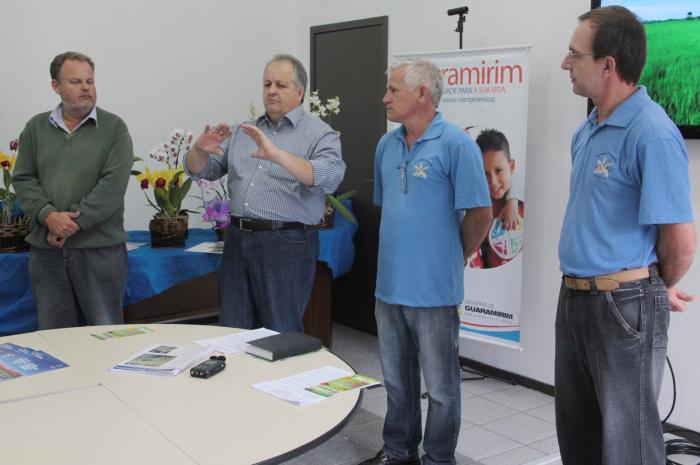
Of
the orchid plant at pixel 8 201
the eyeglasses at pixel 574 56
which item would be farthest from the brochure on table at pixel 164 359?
the orchid plant at pixel 8 201

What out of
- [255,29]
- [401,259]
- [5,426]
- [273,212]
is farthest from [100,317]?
[255,29]

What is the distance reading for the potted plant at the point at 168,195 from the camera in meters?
4.00

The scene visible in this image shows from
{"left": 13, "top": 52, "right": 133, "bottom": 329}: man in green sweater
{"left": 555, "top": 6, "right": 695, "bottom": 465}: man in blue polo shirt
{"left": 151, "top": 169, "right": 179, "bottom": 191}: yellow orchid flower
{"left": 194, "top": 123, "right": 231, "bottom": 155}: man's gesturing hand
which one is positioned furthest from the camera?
{"left": 151, "top": 169, "right": 179, "bottom": 191}: yellow orchid flower

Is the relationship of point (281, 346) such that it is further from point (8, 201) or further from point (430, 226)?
point (8, 201)

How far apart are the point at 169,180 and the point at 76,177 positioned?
940mm

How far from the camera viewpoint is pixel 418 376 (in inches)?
112

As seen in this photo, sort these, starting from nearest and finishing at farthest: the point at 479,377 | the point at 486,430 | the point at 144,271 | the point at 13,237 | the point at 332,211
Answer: the point at 486,430, the point at 13,237, the point at 144,271, the point at 479,377, the point at 332,211

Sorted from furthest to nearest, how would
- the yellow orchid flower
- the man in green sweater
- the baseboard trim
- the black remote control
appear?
1. the yellow orchid flower
2. the baseboard trim
3. the man in green sweater
4. the black remote control

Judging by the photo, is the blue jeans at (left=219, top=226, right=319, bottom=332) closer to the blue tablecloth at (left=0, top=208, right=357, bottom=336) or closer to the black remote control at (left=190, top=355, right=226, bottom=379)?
the blue tablecloth at (left=0, top=208, right=357, bottom=336)

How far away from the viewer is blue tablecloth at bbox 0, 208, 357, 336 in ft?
11.7

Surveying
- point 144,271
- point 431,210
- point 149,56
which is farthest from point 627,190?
point 149,56

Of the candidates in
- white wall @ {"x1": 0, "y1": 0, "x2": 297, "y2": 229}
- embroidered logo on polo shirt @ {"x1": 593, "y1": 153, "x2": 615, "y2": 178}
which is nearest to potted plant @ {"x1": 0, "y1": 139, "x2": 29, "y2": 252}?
Answer: white wall @ {"x1": 0, "y1": 0, "x2": 297, "y2": 229}

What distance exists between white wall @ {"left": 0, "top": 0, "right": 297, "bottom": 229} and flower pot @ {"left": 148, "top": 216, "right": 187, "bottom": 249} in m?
1.06

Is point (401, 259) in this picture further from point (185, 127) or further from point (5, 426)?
point (185, 127)
